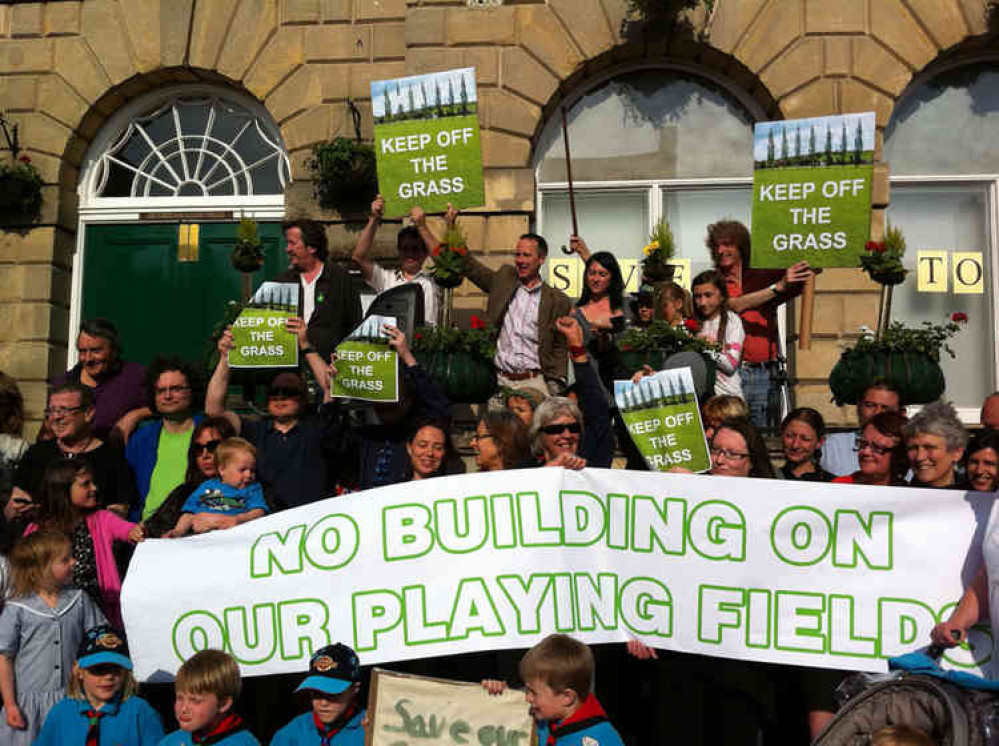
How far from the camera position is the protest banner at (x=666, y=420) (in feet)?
21.1

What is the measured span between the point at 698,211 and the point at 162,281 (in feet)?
16.4

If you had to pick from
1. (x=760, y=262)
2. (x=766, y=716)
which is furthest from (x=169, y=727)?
(x=760, y=262)

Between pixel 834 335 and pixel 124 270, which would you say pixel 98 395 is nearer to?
pixel 124 270

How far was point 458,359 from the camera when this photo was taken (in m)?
7.81

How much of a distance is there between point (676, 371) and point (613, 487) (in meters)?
1.23

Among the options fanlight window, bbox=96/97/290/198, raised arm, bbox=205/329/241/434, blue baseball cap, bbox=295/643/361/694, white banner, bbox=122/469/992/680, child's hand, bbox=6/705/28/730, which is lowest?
child's hand, bbox=6/705/28/730

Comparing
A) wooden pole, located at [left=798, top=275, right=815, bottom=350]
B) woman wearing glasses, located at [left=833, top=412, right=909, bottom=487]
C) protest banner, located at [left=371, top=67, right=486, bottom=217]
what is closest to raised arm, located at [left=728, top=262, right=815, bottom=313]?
wooden pole, located at [left=798, top=275, right=815, bottom=350]

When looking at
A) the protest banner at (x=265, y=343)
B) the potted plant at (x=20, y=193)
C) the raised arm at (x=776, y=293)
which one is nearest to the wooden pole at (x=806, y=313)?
the raised arm at (x=776, y=293)

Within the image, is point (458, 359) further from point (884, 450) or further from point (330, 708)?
point (330, 708)

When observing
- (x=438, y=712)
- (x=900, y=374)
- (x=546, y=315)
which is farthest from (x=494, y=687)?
(x=900, y=374)

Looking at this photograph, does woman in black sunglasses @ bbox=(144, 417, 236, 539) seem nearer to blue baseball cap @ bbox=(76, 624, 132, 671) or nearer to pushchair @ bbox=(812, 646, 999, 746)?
blue baseball cap @ bbox=(76, 624, 132, 671)

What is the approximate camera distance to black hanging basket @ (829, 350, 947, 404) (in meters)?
7.75

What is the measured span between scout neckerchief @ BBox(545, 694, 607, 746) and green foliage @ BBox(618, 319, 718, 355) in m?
3.18

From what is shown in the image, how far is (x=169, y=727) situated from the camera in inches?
239
